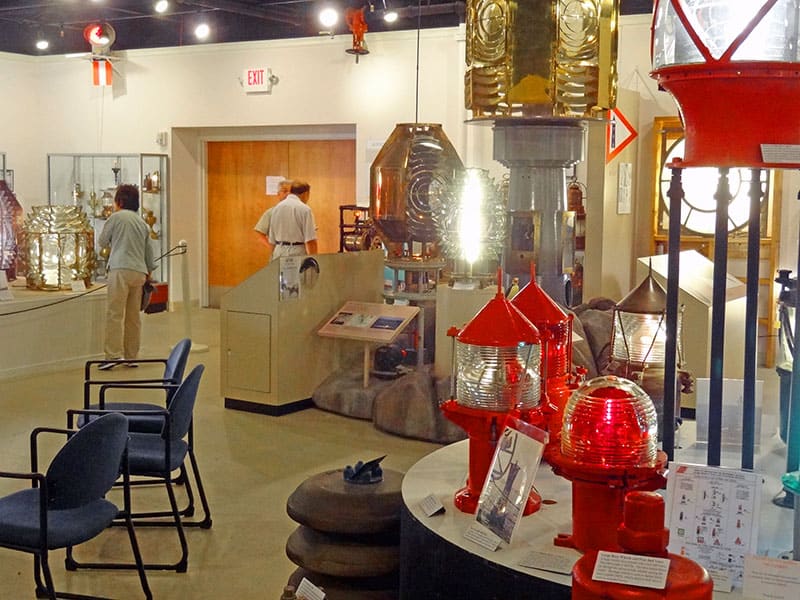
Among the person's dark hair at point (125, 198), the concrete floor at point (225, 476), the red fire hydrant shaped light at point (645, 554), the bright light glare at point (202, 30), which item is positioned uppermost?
the bright light glare at point (202, 30)

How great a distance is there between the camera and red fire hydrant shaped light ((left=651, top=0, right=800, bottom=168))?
5.40 ft

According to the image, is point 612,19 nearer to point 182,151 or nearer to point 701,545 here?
point 701,545

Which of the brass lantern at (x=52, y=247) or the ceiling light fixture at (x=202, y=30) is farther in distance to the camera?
the ceiling light fixture at (x=202, y=30)

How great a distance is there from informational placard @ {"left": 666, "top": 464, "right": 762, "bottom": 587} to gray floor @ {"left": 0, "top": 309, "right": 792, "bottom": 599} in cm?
39

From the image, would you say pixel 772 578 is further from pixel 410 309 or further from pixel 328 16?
pixel 328 16

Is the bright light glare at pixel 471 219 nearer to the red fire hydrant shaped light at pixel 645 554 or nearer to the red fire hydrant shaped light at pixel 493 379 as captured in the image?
the red fire hydrant shaped light at pixel 493 379

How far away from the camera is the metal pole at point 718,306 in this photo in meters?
1.79

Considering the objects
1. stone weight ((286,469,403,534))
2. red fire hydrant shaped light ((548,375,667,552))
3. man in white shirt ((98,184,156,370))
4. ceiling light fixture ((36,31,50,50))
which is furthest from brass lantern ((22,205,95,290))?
red fire hydrant shaped light ((548,375,667,552))

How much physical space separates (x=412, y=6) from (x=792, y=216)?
4.29 meters

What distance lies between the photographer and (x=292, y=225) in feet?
30.2

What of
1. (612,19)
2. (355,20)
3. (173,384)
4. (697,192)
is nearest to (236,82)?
(355,20)

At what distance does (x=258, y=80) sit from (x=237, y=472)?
7043 millimetres

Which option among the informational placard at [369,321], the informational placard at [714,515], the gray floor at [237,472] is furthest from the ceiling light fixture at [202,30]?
the informational placard at [714,515]

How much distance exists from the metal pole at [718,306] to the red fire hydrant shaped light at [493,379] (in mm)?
434
